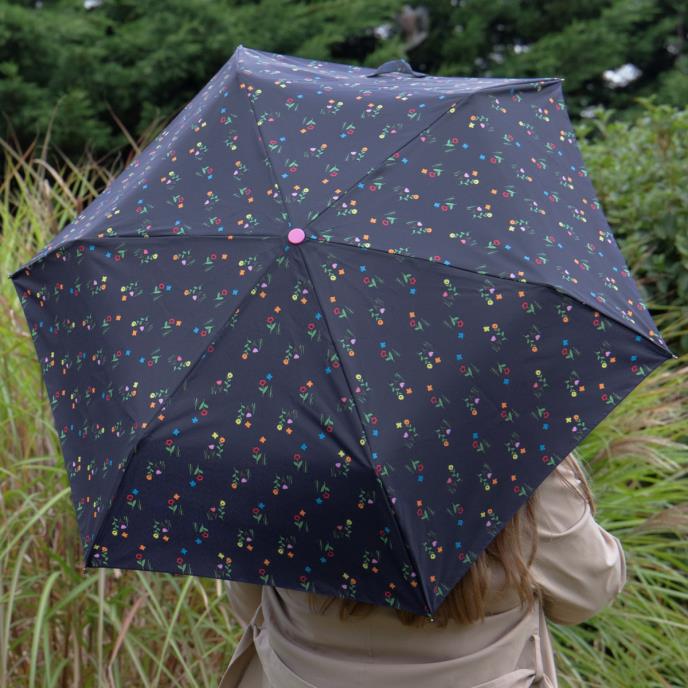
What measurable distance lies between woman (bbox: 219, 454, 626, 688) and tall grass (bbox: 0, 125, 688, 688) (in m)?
1.08

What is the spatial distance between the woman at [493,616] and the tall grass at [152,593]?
1.08m

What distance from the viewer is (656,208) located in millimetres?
4273

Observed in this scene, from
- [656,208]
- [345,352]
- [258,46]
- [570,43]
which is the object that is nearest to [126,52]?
[258,46]

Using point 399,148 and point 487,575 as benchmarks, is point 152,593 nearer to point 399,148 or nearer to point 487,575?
point 487,575

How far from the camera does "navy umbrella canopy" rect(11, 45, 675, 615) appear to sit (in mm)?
1750

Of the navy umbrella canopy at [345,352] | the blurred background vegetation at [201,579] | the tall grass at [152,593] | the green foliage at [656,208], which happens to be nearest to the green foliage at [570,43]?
the blurred background vegetation at [201,579]

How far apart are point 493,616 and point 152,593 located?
55.9 inches

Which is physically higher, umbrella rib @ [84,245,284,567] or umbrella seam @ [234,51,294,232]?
umbrella seam @ [234,51,294,232]

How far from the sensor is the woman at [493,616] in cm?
192

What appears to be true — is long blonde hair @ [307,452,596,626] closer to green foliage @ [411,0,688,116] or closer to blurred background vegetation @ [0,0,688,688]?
blurred background vegetation @ [0,0,688,688]

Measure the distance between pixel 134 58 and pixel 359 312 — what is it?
23.2 ft

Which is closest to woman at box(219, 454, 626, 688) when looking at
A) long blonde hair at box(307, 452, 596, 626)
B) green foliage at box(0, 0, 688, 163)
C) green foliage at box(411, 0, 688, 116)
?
long blonde hair at box(307, 452, 596, 626)

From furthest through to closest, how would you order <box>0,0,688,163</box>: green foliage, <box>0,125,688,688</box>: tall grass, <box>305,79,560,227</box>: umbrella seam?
1. <box>0,0,688,163</box>: green foliage
2. <box>0,125,688,688</box>: tall grass
3. <box>305,79,560,227</box>: umbrella seam

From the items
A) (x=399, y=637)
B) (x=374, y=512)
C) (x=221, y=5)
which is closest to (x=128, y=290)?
(x=374, y=512)
